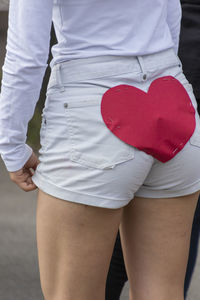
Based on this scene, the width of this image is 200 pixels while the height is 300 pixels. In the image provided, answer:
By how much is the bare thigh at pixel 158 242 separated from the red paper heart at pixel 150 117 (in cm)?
19

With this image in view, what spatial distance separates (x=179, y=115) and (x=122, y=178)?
210mm

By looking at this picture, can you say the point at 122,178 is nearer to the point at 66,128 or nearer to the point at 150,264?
the point at 66,128

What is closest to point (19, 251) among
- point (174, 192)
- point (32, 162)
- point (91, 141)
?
point (32, 162)

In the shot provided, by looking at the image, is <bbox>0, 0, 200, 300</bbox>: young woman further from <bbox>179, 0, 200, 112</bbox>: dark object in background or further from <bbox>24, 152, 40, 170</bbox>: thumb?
<bbox>179, 0, 200, 112</bbox>: dark object in background

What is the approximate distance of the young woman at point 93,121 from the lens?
143 centimetres

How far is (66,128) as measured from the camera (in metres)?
1.47

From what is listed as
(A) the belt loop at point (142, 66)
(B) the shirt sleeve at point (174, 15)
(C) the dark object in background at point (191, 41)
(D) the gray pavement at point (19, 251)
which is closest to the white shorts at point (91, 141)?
(A) the belt loop at point (142, 66)

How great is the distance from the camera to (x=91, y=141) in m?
1.46

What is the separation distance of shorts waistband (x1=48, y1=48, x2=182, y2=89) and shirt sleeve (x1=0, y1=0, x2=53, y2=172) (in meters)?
0.05

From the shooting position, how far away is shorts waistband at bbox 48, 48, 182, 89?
4.78ft

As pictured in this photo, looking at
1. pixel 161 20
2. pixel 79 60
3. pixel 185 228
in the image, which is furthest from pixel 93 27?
pixel 185 228

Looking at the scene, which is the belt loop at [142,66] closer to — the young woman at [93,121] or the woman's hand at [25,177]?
the young woman at [93,121]

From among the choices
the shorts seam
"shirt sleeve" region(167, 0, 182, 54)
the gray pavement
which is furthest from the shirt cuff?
the gray pavement

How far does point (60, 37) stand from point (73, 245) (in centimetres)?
51
